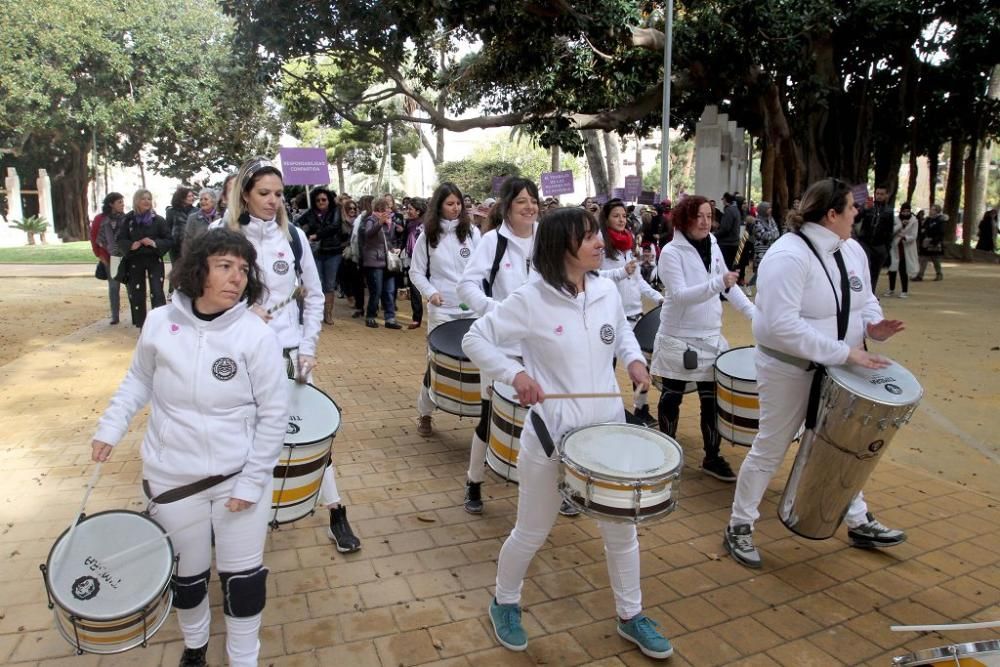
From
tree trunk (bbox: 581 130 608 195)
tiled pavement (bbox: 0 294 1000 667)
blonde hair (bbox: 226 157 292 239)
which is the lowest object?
tiled pavement (bbox: 0 294 1000 667)

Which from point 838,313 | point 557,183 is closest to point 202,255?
point 838,313

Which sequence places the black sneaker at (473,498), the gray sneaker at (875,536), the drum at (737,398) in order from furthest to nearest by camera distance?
the black sneaker at (473,498) < the drum at (737,398) < the gray sneaker at (875,536)

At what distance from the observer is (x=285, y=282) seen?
3.70m

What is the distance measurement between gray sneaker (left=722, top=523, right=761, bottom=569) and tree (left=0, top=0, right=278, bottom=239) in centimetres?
3283

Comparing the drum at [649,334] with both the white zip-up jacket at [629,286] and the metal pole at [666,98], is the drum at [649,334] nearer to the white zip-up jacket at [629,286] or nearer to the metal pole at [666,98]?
the white zip-up jacket at [629,286]

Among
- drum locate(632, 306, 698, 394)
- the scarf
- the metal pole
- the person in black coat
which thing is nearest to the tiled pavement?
drum locate(632, 306, 698, 394)

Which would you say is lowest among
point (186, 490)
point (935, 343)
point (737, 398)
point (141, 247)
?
point (935, 343)

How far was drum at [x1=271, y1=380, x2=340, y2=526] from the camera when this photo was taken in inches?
121

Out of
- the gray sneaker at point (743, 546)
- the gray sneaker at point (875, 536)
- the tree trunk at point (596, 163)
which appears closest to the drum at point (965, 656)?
the gray sneaker at point (743, 546)

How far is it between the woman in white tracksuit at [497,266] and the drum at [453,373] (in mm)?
91

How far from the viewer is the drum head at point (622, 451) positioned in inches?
102

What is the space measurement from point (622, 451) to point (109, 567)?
178 centimetres

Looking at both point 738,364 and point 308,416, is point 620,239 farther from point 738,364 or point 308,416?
point 308,416

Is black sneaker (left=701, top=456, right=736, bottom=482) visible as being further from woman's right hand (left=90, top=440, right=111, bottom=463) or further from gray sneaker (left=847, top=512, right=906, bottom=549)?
woman's right hand (left=90, top=440, right=111, bottom=463)
